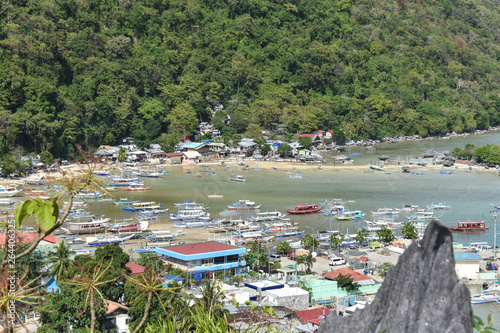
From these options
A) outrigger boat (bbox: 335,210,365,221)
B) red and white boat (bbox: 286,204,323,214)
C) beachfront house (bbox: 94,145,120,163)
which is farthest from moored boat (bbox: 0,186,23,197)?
outrigger boat (bbox: 335,210,365,221)

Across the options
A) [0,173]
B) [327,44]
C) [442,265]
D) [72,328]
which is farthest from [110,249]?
[327,44]

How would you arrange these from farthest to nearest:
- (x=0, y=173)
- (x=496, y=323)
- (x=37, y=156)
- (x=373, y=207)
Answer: (x=37, y=156), (x=0, y=173), (x=373, y=207), (x=496, y=323)

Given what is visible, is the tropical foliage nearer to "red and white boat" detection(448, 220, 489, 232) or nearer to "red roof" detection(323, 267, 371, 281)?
"red and white boat" detection(448, 220, 489, 232)

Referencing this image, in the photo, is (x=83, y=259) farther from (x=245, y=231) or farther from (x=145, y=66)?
(x=145, y=66)

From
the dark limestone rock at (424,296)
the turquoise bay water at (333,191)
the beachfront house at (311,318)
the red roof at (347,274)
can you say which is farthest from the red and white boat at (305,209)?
the dark limestone rock at (424,296)

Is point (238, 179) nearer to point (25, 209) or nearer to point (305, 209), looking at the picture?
point (305, 209)

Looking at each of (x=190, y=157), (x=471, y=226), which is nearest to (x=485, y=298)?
(x=471, y=226)
